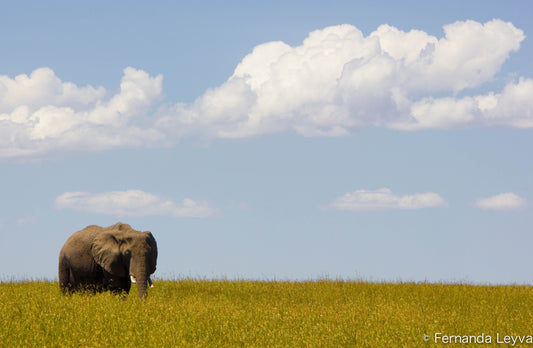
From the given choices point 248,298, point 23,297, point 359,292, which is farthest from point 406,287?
point 23,297

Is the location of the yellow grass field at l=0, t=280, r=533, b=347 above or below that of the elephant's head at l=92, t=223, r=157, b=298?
below

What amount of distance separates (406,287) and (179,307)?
8739 mm

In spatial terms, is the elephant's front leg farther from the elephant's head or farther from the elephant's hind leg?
the elephant's hind leg

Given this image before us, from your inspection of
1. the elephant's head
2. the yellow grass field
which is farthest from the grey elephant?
the yellow grass field

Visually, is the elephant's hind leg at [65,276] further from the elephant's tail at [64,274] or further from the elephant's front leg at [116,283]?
the elephant's front leg at [116,283]

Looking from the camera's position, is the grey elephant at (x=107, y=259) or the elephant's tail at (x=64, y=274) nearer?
the grey elephant at (x=107, y=259)

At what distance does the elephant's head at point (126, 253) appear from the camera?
47.8 feet

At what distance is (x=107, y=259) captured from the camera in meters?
14.9

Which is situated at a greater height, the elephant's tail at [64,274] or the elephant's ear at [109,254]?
the elephant's ear at [109,254]

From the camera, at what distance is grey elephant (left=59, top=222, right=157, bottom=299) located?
577 inches

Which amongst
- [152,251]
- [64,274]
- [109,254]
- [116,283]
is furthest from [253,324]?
[64,274]

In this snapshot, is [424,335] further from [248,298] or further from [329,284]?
[329,284]

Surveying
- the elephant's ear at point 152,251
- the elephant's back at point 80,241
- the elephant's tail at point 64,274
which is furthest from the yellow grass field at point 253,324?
A: the elephant's back at point 80,241

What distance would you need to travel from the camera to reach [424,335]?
980cm
